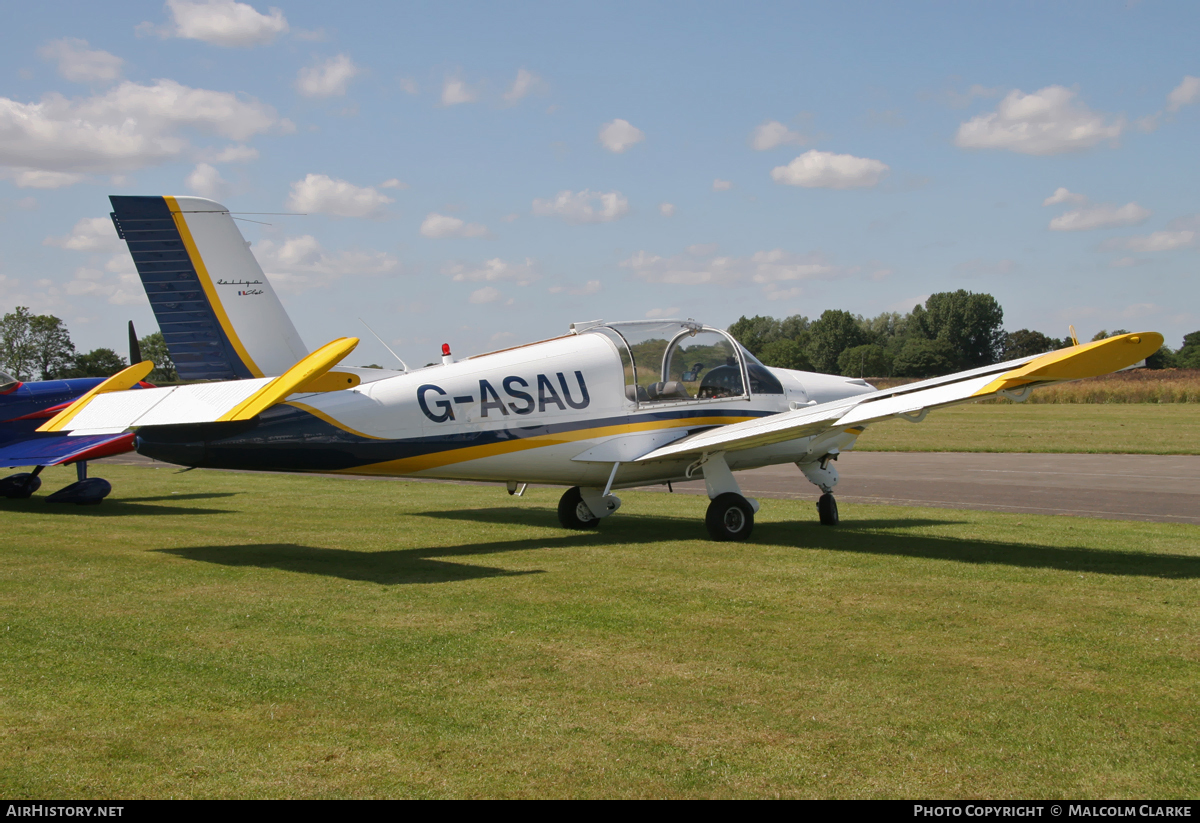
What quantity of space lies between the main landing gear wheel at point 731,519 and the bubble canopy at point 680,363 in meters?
1.46

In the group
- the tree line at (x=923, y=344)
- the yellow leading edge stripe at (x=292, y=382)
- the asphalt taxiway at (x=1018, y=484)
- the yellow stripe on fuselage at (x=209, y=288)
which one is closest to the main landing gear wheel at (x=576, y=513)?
the yellow stripe on fuselage at (x=209, y=288)

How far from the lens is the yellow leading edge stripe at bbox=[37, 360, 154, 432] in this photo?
29.2 ft

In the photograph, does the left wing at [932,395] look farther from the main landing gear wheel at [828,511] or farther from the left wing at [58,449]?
the left wing at [58,449]

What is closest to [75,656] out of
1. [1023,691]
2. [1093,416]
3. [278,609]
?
[278,609]

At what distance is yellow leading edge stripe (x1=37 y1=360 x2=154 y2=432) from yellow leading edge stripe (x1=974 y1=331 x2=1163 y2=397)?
8.67 m

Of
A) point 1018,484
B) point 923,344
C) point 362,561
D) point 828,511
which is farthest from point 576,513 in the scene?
point 923,344

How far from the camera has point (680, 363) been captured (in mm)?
11883

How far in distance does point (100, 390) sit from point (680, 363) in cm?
660

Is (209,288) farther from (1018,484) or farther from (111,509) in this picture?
(1018,484)

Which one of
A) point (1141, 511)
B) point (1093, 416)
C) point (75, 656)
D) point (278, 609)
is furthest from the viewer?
point (1093, 416)

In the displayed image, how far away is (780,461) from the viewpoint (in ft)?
40.6
